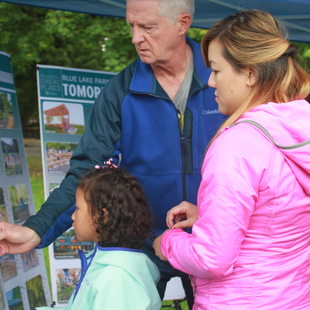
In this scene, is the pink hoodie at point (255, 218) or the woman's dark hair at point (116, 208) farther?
the woman's dark hair at point (116, 208)

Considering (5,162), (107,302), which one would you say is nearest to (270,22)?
(107,302)

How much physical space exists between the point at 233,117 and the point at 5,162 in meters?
2.52

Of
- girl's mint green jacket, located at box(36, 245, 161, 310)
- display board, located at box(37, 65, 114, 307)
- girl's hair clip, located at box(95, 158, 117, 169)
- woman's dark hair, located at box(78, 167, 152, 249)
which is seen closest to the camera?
girl's mint green jacket, located at box(36, 245, 161, 310)

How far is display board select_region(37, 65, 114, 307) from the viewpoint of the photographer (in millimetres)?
4727

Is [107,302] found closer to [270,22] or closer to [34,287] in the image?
[270,22]

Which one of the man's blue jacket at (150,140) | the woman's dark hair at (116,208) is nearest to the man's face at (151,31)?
the man's blue jacket at (150,140)

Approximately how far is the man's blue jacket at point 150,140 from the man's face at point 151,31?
145mm

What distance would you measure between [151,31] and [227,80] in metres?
0.93

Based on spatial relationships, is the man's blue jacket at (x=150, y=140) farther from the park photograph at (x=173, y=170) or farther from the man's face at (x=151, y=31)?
the man's face at (x=151, y=31)

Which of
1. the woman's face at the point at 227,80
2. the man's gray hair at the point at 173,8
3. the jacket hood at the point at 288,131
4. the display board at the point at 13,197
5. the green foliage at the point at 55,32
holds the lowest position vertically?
the display board at the point at 13,197

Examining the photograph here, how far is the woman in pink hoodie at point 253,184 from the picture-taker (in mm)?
1862

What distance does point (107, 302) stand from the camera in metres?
2.33

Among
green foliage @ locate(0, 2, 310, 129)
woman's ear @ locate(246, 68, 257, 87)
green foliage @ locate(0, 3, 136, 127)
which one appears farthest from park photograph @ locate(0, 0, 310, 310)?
green foliage @ locate(0, 3, 136, 127)

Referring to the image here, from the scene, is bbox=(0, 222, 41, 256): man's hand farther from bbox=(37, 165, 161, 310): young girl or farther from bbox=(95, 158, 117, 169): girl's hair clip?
bbox=(95, 158, 117, 169): girl's hair clip
